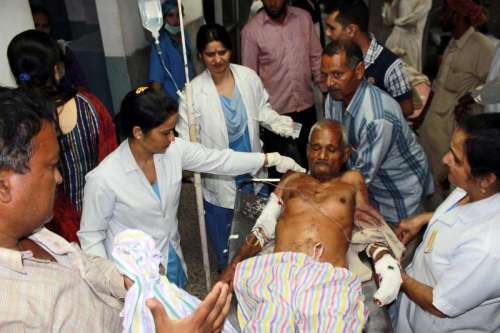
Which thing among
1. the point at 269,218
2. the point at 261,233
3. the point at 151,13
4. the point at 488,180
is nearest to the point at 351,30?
the point at 151,13

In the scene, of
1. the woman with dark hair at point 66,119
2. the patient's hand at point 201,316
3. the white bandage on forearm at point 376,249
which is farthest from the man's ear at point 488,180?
the woman with dark hair at point 66,119

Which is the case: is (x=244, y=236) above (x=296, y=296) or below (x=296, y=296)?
below

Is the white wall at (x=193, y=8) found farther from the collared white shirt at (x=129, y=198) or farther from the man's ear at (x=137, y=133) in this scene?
the man's ear at (x=137, y=133)

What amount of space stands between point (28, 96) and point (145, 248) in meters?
0.59

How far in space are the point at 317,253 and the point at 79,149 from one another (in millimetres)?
1466

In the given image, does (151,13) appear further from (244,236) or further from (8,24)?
(244,236)

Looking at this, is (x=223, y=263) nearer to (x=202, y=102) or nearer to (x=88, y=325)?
(x=202, y=102)

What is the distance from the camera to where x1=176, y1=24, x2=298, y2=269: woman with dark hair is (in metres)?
3.05

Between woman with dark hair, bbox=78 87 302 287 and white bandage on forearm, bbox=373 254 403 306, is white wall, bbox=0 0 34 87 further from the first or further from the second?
white bandage on forearm, bbox=373 254 403 306

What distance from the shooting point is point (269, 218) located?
268 centimetres

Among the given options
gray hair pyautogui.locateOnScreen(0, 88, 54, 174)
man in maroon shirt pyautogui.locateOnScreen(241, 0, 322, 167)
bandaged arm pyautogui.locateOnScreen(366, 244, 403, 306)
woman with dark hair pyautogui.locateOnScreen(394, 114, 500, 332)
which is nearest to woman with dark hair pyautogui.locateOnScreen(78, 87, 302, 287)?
gray hair pyautogui.locateOnScreen(0, 88, 54, 174)

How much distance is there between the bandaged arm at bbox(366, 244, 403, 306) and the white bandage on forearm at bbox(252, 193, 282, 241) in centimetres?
67

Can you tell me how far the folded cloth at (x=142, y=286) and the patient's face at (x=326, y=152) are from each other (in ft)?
4.53

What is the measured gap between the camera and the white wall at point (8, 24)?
2574 millimetres
